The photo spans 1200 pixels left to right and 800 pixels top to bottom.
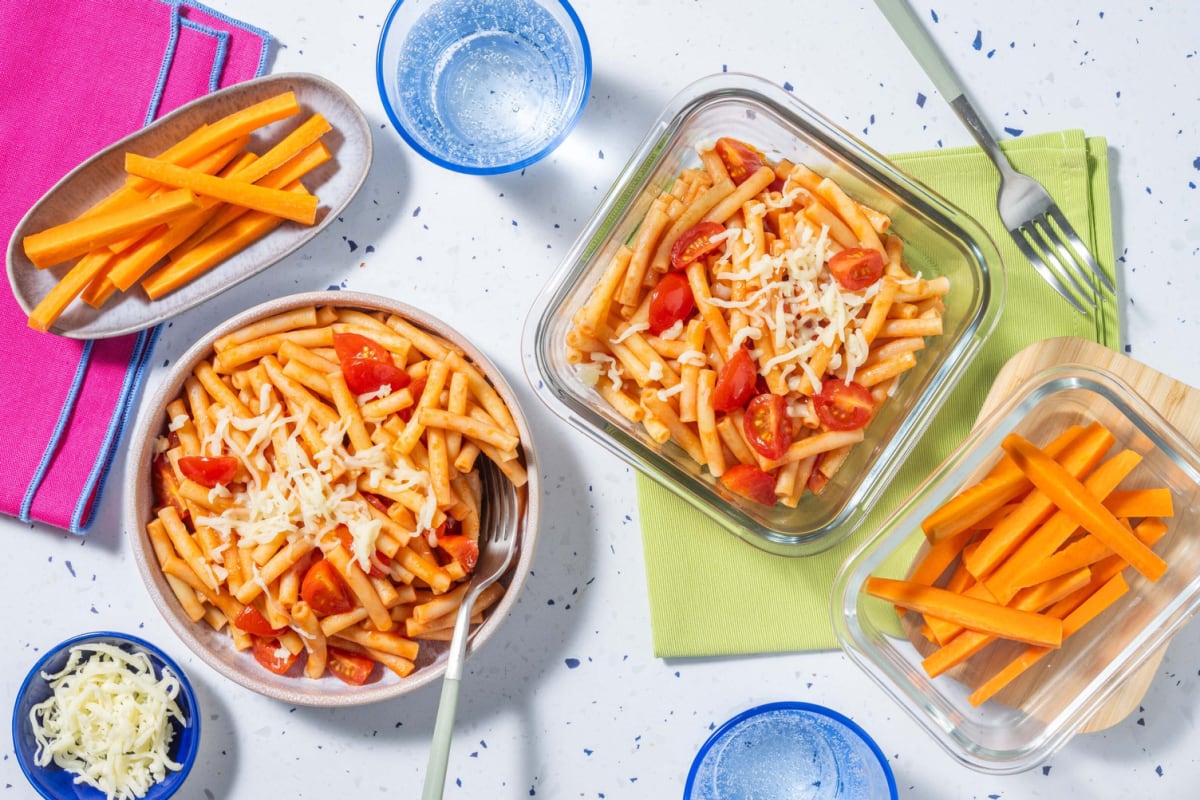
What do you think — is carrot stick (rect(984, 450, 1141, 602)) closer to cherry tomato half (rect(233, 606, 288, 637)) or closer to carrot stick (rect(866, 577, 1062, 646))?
carrot stick (rect(866, 577, 1062, 646))

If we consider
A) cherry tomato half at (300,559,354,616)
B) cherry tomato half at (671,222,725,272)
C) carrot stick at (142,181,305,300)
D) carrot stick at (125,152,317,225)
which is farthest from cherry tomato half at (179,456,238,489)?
cherry tomato half at (671,222,725,272)

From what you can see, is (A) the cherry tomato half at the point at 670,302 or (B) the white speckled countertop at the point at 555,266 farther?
(B) the white speckled countertop at the point at 555,266

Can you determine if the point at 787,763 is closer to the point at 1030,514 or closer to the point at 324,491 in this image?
the point at 1030,514

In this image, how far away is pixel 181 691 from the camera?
1734 millimetres

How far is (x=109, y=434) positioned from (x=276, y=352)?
39 centimetres

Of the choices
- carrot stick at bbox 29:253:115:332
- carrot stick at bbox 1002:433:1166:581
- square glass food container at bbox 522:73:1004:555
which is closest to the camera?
carrot stick at bbox 1002:433:1166:581

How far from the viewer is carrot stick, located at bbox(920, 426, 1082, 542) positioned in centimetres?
156

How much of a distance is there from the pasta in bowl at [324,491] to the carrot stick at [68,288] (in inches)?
9.7

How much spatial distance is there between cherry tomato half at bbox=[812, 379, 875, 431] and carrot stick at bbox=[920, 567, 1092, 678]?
0.39 m

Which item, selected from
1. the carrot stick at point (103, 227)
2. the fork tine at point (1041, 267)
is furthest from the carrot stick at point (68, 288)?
the fork tine at point (1041, 267)

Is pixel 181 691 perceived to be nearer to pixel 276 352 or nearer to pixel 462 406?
pixel 276 352

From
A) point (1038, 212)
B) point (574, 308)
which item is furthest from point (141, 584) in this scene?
point (1038, 212)

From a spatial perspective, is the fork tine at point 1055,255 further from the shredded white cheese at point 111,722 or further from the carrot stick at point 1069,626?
the shredded white cheese at point 111,722

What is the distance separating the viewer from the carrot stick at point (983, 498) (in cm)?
156
